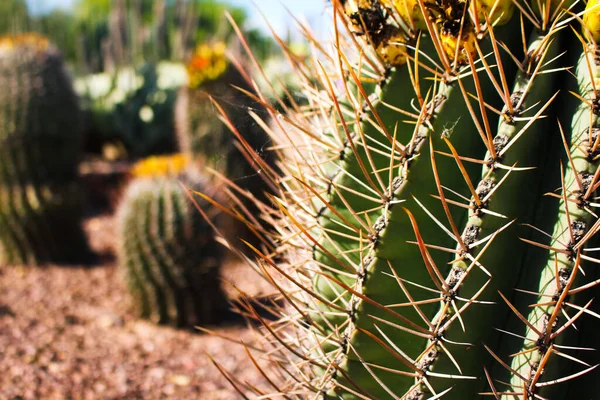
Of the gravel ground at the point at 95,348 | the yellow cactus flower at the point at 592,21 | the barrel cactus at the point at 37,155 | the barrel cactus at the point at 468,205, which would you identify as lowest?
the gravel ground at the point at 95,348

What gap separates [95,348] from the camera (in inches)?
123

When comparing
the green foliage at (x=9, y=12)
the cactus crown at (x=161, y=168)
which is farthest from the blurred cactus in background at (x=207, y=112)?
the green foliage at (x=9, y=12)

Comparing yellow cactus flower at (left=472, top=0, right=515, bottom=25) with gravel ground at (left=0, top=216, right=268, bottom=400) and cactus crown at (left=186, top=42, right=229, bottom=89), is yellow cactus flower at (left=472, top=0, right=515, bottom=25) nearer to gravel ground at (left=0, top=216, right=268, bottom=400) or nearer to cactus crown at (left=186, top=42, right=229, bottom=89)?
gravel ground at (left=0, top=216, right=268, bottom=400)

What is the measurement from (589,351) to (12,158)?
14.3 ft

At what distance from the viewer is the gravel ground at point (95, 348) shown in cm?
264

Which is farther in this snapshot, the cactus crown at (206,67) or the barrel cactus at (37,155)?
the cactus crown at (206,67)

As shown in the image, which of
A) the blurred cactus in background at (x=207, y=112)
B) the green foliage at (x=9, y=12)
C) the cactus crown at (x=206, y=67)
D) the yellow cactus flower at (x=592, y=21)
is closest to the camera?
the yellow cactus flower at (x=592, y=21)

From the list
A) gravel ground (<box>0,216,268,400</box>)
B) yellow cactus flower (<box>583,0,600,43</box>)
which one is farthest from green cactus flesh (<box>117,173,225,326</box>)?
yellow cactus flower (<box>583,0,600,43</box>)

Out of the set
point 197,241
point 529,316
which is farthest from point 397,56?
point 197,241

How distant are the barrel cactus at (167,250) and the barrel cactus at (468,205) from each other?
8.00ft

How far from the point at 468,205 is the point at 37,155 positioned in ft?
13.8

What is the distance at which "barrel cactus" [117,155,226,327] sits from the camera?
353 centimetres

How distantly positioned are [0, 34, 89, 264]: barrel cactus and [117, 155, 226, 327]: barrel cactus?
1.28 metres

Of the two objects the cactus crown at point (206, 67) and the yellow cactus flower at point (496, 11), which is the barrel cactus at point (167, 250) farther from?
the yellow cactus flower at point (496, 11)
